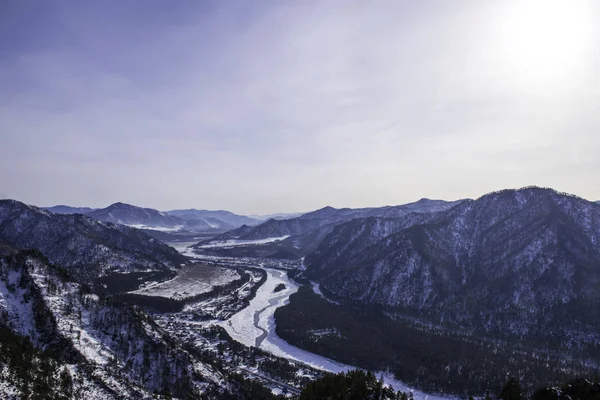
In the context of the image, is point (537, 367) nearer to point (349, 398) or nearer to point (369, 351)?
point (369, 351)

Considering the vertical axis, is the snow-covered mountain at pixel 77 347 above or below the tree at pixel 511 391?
below

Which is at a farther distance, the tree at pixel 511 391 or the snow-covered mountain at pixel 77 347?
the snow-covered mountain at pixel 77 347

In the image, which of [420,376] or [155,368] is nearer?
[155,368]

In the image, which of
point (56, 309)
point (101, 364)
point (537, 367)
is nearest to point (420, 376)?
point (537, 367)

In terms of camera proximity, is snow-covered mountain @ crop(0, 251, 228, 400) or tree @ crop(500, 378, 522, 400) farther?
snow-covered mountain @ crop(0, 251, 228, 400)

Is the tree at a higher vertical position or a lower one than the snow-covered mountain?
higher

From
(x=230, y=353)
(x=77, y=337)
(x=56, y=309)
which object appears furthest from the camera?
(x=230, y=353)

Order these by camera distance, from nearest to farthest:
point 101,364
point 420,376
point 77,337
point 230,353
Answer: point 101,364
point 77,337
point 420,376
point 230,353

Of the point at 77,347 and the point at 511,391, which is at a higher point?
the point at 511,391

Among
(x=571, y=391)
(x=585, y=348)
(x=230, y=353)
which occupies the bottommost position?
(x=230, y=353)

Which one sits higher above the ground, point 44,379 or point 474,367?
point 44,379

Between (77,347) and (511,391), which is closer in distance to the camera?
(511,391)
